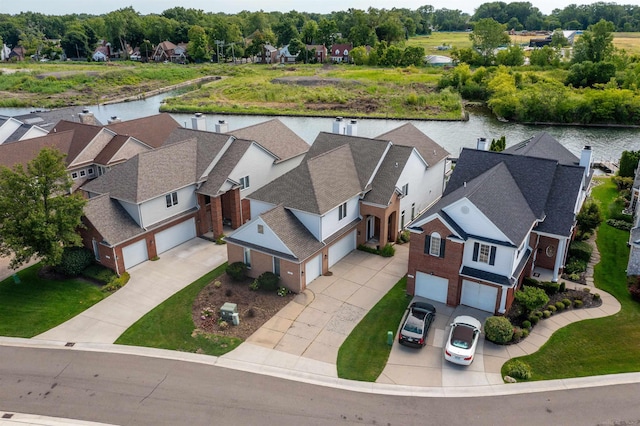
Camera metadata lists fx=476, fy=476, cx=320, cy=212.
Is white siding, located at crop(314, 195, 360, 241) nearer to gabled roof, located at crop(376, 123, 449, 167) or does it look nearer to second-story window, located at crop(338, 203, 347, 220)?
second-story window, located at crop(338, 203, 347, 220)

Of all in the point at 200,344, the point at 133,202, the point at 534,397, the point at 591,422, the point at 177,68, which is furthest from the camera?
the point at 177,68

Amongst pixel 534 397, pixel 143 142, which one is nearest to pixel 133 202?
pixel 143 142

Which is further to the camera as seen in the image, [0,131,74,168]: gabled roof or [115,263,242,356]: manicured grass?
[0,131,74,168]: gabled roof

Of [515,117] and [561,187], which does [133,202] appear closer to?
[561,187]

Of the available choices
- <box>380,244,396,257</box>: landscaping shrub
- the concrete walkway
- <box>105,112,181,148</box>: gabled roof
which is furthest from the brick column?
<box>105,112,181,148</box>: gabled roof

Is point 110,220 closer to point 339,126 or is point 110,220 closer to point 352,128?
point 339,126

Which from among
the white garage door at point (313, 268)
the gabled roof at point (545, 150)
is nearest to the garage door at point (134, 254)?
the white garage door at point (313, 268)
